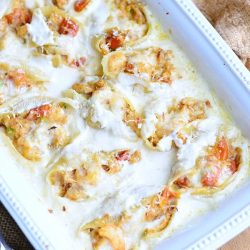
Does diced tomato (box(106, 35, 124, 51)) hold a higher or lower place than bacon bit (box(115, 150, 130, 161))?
higher

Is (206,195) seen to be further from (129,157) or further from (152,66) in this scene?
(152,66)

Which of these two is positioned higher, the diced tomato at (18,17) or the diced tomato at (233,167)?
the diced tomato at (233,167)

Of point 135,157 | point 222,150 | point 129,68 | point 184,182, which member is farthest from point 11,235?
point 222,150

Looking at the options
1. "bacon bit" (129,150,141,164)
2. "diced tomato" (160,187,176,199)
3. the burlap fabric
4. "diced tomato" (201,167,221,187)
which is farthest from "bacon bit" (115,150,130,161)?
the burlap fabric

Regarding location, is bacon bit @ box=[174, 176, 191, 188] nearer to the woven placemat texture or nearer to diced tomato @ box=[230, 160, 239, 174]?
diced tomato @ box=[230, 160, 239, 174]

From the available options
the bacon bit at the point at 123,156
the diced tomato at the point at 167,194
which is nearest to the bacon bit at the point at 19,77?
the bacon bit at the point at 123,156

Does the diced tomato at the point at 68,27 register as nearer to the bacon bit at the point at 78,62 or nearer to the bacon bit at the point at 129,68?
the bacon bit at the point at 78,62

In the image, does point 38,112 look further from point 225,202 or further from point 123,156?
point 225,202
